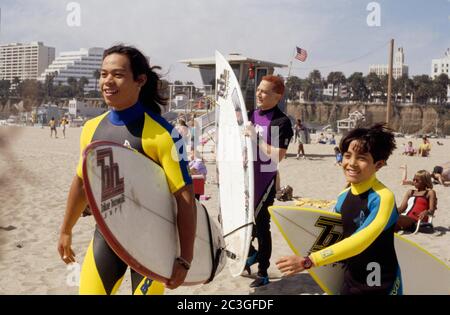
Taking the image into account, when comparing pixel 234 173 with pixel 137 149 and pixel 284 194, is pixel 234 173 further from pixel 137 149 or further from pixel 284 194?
pixel 284 194

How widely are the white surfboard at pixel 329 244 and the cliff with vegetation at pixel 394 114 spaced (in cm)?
10743

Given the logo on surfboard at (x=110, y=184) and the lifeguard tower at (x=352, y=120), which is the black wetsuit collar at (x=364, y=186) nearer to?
the logo on surfboard at (x=110, y=184)

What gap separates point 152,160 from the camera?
2.16 metres

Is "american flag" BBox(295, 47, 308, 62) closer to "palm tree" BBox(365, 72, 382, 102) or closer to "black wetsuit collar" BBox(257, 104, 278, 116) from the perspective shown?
"black wetsuit collar" BBox(257, 104, 278, 116)

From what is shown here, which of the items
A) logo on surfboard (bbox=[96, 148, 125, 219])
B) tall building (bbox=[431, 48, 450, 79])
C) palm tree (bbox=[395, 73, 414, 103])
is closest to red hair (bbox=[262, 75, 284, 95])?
logo on surfboard (bbox=[96, 148, 125, 219])

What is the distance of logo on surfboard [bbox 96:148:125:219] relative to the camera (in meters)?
1.91

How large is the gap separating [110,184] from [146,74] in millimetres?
669

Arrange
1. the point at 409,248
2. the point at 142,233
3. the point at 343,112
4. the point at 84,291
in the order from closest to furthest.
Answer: the point at 142,233 → the point at 84,291 → the point at 409,248 → the point at 343,112

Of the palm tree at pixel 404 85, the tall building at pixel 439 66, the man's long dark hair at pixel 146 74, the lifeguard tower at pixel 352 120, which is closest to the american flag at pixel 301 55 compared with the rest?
the lifeguard tower at pixel 352 120

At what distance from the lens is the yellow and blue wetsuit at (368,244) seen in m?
2.31
